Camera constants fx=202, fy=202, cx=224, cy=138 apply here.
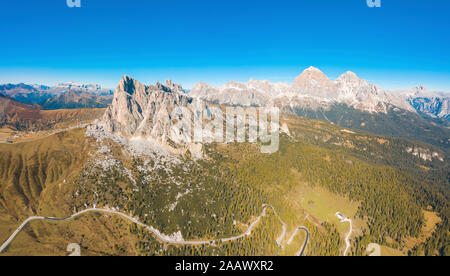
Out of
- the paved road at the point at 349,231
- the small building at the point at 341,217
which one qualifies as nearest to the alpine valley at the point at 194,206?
the paved road at the point at 349,231

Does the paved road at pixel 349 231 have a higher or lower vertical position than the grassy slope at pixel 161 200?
lower

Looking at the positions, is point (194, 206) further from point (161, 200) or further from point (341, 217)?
point (341, 217)

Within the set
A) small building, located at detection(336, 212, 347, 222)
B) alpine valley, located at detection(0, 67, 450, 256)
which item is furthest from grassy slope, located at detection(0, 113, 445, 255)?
small building, located at detection(336, 212, 347, 222)

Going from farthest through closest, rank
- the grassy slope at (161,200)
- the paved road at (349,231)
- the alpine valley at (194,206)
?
the paved road at (349,231), the alpine valley at (194,206), the grassy slope at (161,200)

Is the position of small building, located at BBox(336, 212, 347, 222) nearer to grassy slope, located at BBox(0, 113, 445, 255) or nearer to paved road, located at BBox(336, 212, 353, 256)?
paved road, located at BBox(336, 212, 353, 256)

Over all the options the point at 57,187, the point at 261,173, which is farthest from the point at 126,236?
Answer: the point at 261,173

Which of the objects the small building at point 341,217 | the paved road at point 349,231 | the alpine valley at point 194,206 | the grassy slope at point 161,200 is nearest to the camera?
the grassy slope at point 161,200

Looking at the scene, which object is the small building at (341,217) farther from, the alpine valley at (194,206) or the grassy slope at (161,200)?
the grassy slope at (161,200)

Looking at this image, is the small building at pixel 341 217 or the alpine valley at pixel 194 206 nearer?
the alpine valley at pixel 194 206

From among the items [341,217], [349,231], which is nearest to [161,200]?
[341,217]
